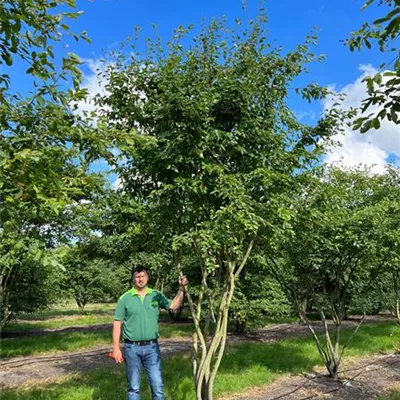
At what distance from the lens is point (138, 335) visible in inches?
185

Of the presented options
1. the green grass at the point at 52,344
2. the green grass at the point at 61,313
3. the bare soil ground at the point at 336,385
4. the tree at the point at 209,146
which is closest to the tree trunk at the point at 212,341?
the tree at the point at 209,146

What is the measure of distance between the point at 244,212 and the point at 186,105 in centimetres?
132

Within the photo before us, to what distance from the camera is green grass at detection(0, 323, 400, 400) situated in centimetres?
664

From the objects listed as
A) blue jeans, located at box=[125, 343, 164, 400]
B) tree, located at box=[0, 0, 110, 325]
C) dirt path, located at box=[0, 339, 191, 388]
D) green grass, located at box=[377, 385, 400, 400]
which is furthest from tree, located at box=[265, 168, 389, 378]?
dirt path, located at box=[0, 339, 191, 388]

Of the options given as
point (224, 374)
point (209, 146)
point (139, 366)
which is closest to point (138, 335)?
point (139, 366)

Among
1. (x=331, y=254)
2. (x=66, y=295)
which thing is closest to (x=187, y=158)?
(x=331, y=254)

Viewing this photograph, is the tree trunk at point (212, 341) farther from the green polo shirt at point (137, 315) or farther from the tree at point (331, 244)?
the tree at point (331, 244)

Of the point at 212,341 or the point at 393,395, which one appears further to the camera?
the point at 393,395

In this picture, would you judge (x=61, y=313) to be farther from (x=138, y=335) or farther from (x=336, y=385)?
(x=138, y=335)

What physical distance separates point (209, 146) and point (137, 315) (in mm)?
2146

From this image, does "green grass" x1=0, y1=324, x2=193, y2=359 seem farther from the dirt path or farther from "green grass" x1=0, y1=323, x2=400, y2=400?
"green grass" x1=0, y1=323, x2=400, y2=400

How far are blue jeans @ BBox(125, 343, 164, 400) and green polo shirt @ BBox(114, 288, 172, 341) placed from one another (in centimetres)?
13

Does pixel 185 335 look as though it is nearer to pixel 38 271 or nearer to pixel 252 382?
pixel 38 271

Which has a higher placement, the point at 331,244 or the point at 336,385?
the point at 331,244
